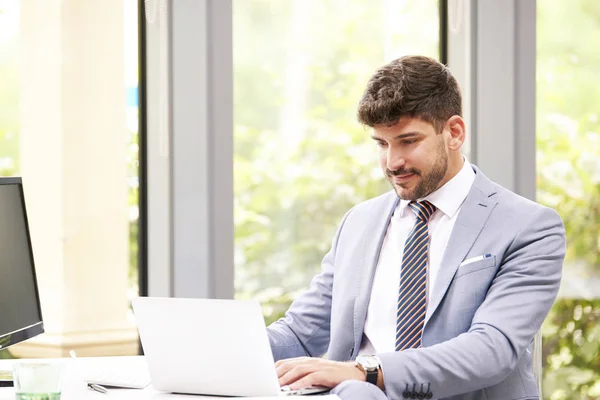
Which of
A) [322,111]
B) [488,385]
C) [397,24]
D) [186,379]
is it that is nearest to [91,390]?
[186,379]

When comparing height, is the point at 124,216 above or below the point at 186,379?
above

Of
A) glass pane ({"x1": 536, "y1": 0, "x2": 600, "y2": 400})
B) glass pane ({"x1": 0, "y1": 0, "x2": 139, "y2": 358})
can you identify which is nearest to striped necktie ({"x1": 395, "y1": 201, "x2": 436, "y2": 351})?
glass pane ({"x1": 0, "y1": 0, "x2": 139, "y2": 358})

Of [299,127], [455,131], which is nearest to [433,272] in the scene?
[455,131]

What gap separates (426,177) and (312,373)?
26.3 inches

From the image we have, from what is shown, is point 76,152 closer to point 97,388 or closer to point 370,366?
point 97,388

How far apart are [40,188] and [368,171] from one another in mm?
1198

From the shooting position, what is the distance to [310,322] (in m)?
2.30

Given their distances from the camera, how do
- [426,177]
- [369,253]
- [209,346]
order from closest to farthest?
[209,346] → [426,177] → [369,253]

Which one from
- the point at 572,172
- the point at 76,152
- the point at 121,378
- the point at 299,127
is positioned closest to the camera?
the point at 121,378

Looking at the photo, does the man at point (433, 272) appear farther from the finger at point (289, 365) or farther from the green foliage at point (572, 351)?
the green foliage at point (572, 351)

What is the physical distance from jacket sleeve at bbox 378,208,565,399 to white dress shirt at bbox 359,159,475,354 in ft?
0.61

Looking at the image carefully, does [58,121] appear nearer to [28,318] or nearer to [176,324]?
[28,318]

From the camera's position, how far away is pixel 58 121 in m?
2.71

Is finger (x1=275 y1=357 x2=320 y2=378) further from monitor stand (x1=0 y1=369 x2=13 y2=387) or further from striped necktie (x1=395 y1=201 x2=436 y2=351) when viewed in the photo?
monitor stand (x1=0 y1=369 x2=13 y2=387)
